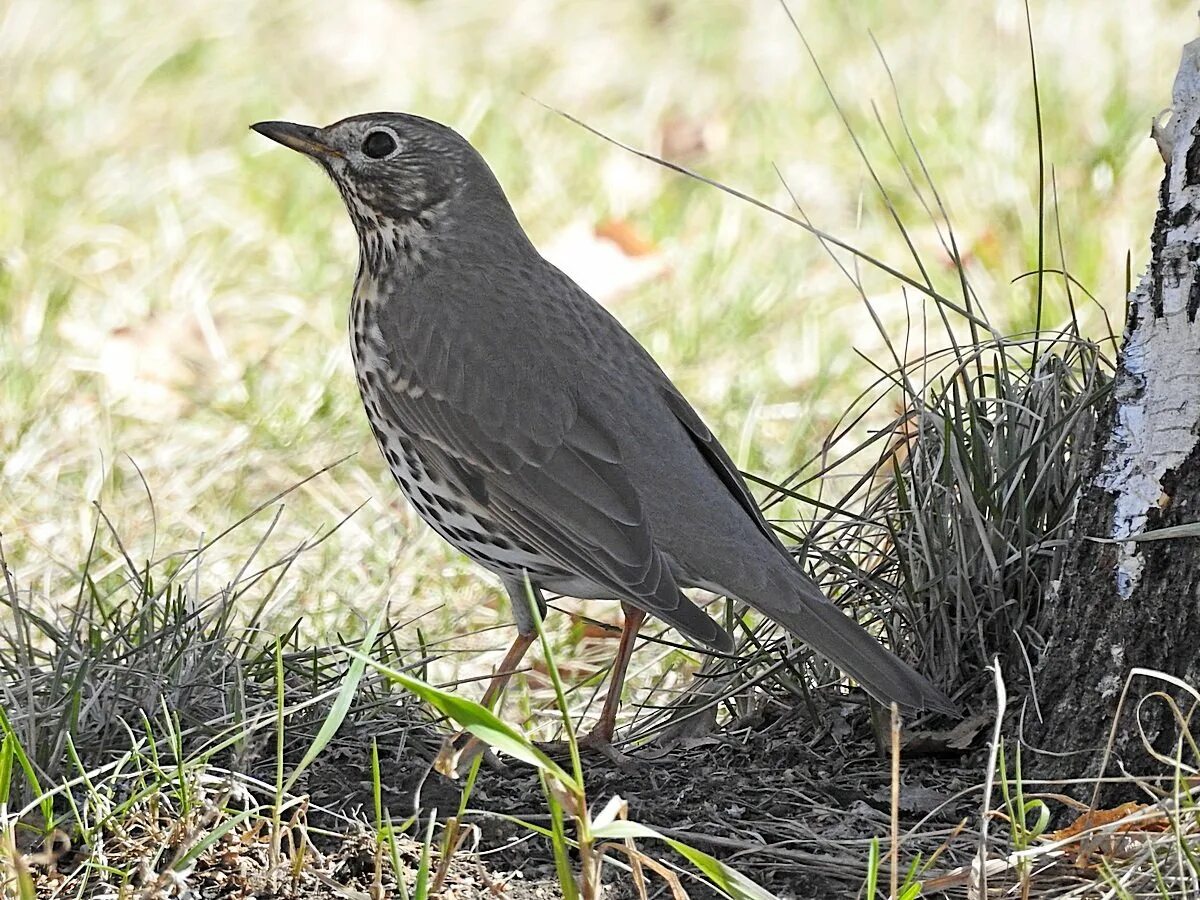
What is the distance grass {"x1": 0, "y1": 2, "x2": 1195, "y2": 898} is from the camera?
3193 mm

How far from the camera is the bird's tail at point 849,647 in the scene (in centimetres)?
320

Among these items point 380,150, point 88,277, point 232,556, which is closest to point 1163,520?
point 380,150

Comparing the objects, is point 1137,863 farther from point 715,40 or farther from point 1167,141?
point 715,40

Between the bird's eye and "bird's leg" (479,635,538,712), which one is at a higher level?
the bird's eye

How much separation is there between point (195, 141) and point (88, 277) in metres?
1.13

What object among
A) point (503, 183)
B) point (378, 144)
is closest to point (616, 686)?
point (378, 144)

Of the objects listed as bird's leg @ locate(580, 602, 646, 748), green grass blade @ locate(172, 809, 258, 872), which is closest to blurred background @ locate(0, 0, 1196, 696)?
bird's leg @ locate(580, 602, 646, 748)

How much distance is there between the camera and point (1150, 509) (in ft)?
10.1

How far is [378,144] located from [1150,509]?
2.09 meters

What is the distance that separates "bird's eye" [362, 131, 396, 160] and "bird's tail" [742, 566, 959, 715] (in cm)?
154

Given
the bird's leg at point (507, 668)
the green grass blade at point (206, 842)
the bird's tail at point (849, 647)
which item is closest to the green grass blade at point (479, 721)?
the green grass blade at point (206, 842)

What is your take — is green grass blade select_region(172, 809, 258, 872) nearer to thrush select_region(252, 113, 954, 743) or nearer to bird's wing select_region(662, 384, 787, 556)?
thrush select_region(252, 113, 954, 743)

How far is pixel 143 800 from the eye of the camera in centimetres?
296

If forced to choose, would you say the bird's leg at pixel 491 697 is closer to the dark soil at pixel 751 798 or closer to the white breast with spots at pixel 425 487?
the dark soil at pixel 751 798
